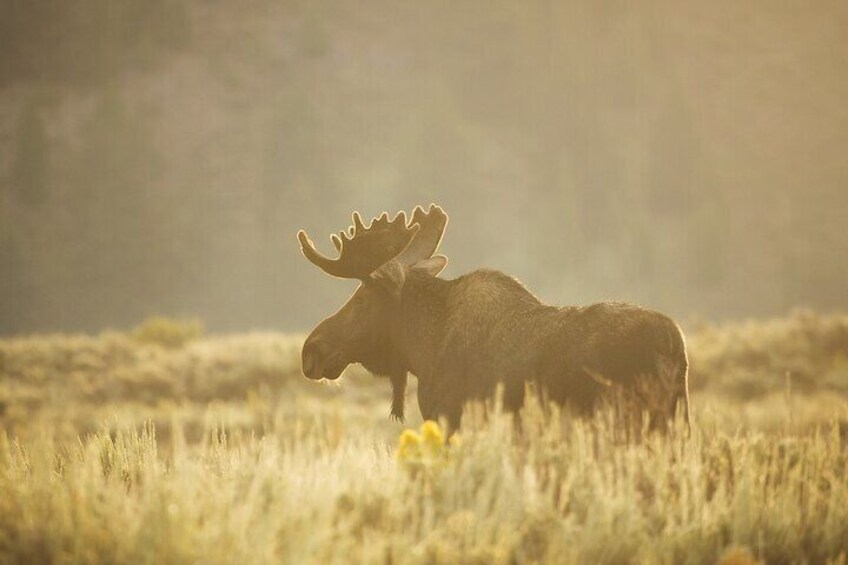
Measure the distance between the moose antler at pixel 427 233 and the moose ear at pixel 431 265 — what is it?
12 cm

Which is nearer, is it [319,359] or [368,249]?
[368,249]

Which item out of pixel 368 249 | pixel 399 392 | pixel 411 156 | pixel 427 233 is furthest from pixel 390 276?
pixel 411 156

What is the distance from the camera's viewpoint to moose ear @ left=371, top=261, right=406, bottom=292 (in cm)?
898

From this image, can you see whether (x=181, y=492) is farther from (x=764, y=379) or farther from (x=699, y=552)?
(x=764, y=379)

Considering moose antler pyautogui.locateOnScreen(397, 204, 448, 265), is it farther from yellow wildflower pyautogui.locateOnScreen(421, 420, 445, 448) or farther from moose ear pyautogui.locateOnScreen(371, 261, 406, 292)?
yellow wildflower pyautogui.locateOnScreen(421, 420, 445, 448)

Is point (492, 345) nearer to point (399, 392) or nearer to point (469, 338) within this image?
point (469, 338)

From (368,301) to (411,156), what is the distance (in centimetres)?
11819

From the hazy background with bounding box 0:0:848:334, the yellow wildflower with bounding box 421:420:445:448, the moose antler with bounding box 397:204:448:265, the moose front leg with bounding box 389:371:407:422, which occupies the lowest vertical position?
the yellow wildflower with bounding box 421:420:445:448

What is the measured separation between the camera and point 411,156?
12656cm

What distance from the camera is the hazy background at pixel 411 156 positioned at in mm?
92000

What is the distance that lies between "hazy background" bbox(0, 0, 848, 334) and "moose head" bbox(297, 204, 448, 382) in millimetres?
73105

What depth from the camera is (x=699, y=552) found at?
6215 mm

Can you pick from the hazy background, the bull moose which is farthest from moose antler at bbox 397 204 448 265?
the hazy background

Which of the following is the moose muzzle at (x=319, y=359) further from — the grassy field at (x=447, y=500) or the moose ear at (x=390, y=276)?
the grassy field at (x=447, y=500)
